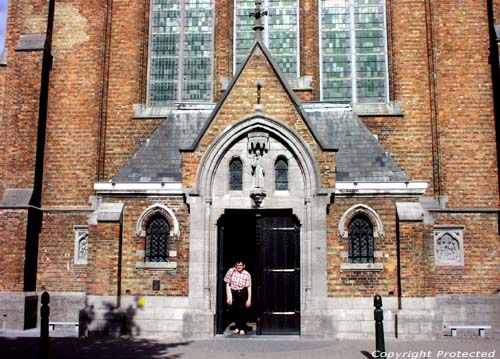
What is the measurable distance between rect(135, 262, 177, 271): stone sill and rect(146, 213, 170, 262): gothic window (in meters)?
0.19

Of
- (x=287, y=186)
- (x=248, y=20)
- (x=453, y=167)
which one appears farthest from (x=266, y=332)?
(x=248, y=20)

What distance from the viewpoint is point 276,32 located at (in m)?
18.8

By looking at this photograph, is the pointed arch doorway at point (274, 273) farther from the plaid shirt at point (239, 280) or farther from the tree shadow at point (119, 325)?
the tree shadow at point (119, 325)

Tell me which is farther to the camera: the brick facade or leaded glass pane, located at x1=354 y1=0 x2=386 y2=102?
leaded glass pane, located at x1=354 y1=0 x2=386 y2=102

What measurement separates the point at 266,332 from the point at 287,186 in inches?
139

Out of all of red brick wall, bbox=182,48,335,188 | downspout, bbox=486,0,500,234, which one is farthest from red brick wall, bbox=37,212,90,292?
downspout, bbox=486,0,500,234

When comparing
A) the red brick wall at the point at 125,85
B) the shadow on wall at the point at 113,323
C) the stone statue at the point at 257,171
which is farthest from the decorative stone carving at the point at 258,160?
the red brick wall at the point at 125,85

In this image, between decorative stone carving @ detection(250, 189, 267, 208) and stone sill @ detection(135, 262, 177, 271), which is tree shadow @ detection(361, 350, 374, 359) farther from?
stone sill @ detection(135, 262, 177, 271)

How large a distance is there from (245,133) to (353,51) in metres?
6.18

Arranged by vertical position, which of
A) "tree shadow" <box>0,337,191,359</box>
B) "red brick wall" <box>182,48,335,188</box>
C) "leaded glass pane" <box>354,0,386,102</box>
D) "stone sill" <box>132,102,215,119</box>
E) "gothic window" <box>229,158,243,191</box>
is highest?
"leaded glass pane" <box>354,0,386,102</box>

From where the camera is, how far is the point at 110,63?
18422 mm

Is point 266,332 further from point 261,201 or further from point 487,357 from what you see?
point 487,357

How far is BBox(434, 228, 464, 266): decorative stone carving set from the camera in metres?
16.6

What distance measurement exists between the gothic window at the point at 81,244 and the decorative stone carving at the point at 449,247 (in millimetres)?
10239
